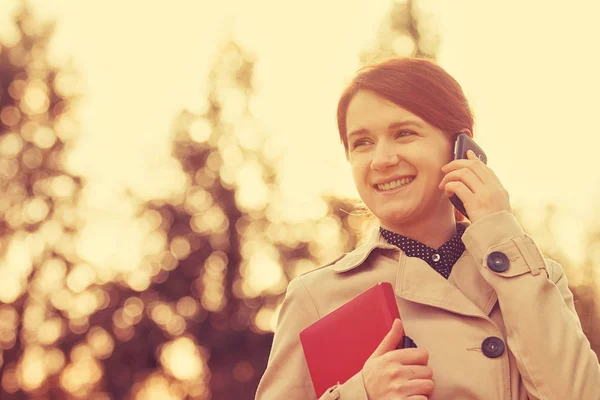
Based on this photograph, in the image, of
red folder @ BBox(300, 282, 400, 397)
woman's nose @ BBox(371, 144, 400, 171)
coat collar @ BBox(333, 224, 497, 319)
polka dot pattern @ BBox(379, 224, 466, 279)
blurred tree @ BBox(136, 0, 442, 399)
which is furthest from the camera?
blurred tree @ BBox(136, 0, 442, 399)

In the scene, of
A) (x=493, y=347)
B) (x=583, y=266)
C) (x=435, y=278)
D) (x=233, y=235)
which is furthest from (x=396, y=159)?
(x=233, y=235)

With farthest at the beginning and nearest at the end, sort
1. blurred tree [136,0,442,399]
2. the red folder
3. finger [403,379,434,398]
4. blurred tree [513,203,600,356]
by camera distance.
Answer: blurred tree [136,0,442,399]
blurred tree [513,203,600,356]
the red folder
finger [403,379,434,398]

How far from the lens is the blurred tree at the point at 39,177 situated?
904 inches

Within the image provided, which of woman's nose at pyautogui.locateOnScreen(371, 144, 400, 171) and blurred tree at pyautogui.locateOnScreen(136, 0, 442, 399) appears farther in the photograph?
blurred tree at pyautogui.locateOnScreen(136, 0, 442, 399)

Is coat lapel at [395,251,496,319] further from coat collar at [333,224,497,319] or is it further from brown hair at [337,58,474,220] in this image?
brown hair at [337,58,474,220]

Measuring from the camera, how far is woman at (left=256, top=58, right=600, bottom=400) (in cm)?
287

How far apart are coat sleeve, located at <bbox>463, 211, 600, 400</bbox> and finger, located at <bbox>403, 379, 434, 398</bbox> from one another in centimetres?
29

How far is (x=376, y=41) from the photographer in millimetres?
20016

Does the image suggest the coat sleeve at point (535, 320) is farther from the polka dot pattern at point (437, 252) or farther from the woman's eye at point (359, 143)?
the woman's eye at point (359, 143)

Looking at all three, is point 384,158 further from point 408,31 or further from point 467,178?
point 408,31

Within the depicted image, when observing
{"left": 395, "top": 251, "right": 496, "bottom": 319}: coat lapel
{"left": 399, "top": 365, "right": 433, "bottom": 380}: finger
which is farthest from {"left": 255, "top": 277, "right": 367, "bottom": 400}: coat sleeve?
{"left": 399, "top": 365, "right": 433, "bottom": 380}: finger

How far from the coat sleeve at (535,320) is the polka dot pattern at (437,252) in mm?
289

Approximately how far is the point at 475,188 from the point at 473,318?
425mm

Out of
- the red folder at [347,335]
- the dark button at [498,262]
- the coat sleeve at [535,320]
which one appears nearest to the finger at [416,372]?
the red folder at [347,335]
